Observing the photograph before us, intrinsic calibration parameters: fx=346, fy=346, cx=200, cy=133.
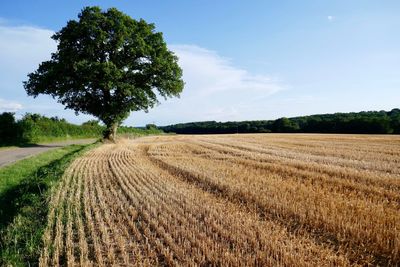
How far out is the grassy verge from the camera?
6.36 meters

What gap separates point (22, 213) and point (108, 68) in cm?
2468

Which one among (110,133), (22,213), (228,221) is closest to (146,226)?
(228,221)

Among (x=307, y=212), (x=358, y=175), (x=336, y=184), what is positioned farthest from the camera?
(x=358, y=175)

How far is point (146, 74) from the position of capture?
3638 cm

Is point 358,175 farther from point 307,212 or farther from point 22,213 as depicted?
point 22,213

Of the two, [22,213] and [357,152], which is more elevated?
[357,152]

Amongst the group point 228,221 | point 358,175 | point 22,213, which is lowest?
point 22,213

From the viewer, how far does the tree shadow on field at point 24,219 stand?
6.48 metres

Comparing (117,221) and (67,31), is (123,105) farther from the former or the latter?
(117,221)

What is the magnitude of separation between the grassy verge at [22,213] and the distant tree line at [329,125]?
195 feet

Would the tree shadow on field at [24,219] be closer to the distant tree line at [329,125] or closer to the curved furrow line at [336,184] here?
the curved furrow line at [336,184]

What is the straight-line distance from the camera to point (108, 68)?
32219mm

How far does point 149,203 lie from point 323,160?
11618 millimetres

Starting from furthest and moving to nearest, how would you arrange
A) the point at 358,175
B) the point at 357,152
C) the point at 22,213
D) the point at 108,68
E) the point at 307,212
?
the point at 108,68
the point at 357,152
the point at 358,175
the point at 22,213
the point at 307,212
